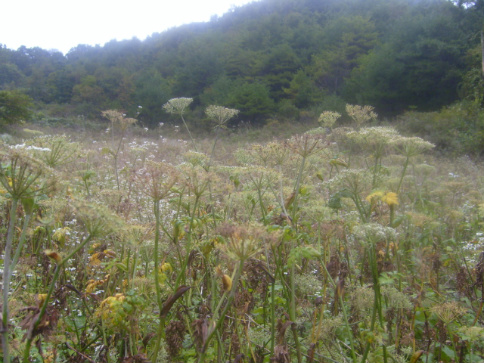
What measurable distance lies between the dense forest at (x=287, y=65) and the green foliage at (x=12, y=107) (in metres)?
6.78

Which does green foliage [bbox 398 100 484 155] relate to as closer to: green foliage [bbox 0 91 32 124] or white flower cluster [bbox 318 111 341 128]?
white flower cluster [bbox 318 111 341 128]

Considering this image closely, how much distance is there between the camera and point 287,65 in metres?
40.0

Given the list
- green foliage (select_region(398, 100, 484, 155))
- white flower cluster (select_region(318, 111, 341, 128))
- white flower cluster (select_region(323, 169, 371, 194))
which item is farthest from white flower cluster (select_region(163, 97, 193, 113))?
green foliage (select_region(398, 100, 484, 155))

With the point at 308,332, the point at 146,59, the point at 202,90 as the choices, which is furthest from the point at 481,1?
the point at 146,59

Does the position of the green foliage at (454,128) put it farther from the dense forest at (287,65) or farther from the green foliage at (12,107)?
the green foliage at (12,107)

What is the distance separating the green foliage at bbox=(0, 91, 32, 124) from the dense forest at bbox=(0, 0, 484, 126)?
22.3ft

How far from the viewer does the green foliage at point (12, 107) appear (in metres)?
19.5

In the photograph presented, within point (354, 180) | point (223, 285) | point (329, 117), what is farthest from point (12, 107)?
point (223, 285)

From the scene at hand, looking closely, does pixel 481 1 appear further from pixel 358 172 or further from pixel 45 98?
pixel 45 98

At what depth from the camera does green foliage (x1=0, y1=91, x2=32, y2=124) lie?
19.5m

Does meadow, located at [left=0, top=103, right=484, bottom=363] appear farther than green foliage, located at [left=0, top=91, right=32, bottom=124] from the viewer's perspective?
No

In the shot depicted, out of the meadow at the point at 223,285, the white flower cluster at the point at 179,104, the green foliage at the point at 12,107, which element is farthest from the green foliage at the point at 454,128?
the green foliage at the point at 12,107

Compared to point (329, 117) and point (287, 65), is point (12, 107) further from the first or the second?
point (287, 65)

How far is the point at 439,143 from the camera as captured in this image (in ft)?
52.1
